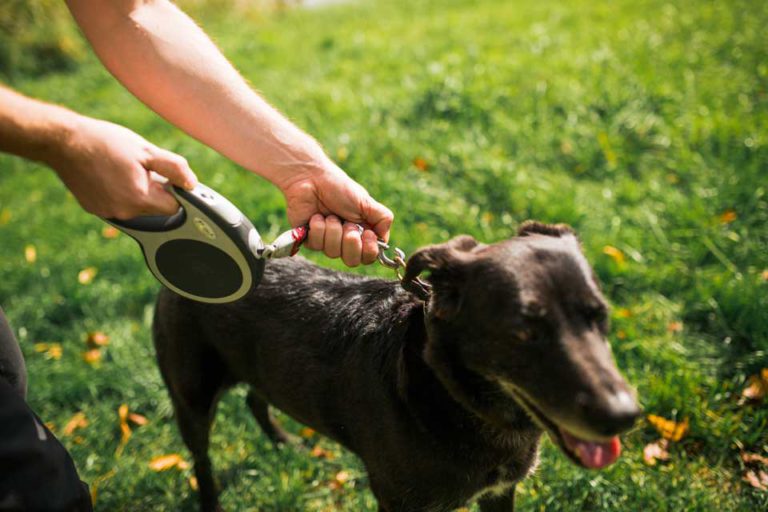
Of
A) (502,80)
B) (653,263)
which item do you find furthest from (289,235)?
(502,80)

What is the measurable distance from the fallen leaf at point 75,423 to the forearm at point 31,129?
240cm

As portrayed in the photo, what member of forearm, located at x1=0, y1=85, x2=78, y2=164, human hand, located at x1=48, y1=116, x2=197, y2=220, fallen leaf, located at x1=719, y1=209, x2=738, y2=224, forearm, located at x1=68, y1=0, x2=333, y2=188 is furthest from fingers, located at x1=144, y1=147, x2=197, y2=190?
fallen leaf, located at x1=719, y1=209, x2=738, y2=224

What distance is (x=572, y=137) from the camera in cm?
511

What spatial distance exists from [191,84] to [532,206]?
2.71 meters

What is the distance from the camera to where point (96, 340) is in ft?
13.9

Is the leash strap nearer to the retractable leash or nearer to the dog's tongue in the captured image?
the retractable leash

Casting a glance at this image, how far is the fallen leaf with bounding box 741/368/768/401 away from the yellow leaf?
513 centimetres

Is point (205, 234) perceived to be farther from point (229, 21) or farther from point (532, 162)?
point (229, 21)

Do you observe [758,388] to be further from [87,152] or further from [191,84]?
[87,152]

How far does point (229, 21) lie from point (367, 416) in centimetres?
1044

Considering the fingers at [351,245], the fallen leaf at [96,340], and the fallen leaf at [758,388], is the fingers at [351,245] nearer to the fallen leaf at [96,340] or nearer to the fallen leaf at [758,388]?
the fallen leaf at [758,388]

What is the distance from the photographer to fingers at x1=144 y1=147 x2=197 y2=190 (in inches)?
74.4

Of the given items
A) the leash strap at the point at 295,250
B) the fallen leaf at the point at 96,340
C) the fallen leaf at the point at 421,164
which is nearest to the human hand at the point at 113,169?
the leash strap at the point at 295,250

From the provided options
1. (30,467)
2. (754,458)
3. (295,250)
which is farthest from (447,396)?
(754,458)
